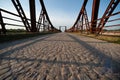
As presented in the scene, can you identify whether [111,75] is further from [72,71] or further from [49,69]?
[49,69]

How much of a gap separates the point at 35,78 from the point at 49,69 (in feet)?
0.84

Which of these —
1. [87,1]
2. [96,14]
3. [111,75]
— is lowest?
[111,75]

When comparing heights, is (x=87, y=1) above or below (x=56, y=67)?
above

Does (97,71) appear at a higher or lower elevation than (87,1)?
lower

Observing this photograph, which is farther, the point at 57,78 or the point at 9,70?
the point at 9,70

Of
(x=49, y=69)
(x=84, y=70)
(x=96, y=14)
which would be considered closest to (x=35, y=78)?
(x=49, y=69)

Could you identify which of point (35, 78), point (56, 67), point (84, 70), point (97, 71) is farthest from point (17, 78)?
point (97, 71)

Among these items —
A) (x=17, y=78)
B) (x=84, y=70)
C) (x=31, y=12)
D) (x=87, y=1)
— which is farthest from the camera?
(x=87, y=1)

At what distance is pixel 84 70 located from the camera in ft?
3.99

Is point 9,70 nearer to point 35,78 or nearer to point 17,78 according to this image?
point 17,78

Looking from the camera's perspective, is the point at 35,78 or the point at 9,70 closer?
the point at 35,78

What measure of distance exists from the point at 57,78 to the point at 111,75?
600mm

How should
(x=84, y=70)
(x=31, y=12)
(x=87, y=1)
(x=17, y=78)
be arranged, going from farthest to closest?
1. (x=87, y=1)
2. (x=31, y=12)
3. (x=84, y=70)
4. (x=17, y=78)

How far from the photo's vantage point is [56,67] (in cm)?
129
